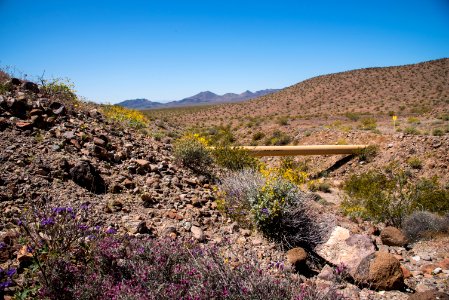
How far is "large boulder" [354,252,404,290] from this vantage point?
3.74 meters

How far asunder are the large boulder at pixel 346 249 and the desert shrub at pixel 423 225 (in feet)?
4.12

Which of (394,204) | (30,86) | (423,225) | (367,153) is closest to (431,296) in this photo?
(423,225)

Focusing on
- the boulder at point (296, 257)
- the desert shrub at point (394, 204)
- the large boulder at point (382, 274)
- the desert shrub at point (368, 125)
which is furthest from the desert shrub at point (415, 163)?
the boulder at point (296, 257)

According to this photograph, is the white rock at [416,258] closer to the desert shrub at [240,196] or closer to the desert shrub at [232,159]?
the desert shrub at [240,196]

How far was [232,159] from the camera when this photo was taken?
25.4 ft

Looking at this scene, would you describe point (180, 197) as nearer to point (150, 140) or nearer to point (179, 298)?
point (179, 298)

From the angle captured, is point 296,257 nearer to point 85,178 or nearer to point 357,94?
point 85,178

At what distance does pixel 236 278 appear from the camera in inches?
113

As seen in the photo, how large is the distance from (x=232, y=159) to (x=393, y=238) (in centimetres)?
391

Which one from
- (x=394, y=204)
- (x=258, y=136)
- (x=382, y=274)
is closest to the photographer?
(x=382, y=274)

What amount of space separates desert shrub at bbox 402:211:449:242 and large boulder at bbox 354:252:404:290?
191 cm

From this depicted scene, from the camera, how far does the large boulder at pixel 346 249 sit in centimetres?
439

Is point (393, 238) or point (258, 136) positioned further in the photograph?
point (258, 136)

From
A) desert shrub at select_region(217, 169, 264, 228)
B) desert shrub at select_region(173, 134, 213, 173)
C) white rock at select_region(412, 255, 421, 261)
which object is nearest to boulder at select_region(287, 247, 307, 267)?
desert shrub at select_region(217, 169, 264, 228)
